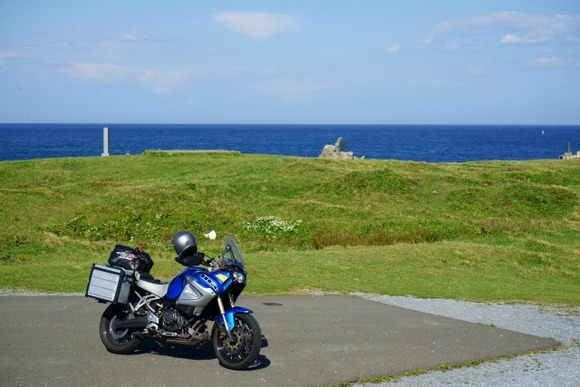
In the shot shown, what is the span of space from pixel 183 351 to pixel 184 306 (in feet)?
3.56

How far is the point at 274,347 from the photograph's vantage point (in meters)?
11.4

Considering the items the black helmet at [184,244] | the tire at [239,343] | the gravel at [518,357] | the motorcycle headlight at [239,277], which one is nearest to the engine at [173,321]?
the tire at [239,343]

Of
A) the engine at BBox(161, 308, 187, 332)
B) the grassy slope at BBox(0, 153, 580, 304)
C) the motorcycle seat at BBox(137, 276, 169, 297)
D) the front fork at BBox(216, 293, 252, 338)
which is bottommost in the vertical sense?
the grassy slope at BBox(0, 153, 580, 304)

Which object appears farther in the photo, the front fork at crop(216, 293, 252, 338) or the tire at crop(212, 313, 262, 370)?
the front fork at crop(216, 293, 252, 338)

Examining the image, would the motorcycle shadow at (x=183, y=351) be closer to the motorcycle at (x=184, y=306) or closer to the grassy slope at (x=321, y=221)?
the motorcycle at (x=184, y=306)

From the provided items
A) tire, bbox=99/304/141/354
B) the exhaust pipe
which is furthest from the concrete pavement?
the exhaust pipe

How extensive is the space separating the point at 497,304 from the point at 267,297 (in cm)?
473

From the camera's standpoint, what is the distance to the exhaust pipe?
10.6 m

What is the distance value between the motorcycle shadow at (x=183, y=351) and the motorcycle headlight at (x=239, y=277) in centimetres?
119

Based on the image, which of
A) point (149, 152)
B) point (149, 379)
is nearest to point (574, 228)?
point (149, 379)

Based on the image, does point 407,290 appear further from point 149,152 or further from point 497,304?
point 149,152

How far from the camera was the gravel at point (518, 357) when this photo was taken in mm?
9969

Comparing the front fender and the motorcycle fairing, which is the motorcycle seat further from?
the front fender

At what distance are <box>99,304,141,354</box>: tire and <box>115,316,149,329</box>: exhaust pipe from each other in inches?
3.5
